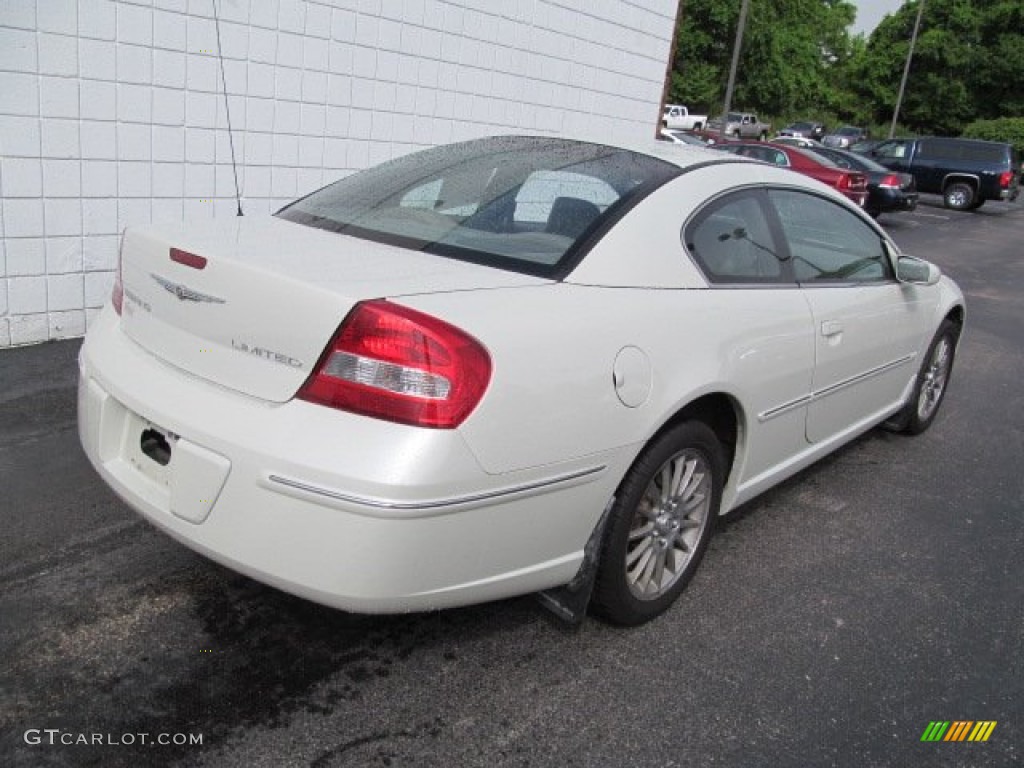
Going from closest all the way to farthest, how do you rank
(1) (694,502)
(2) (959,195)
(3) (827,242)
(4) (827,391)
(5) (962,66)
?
(1) (694,502) < (4) (827,391) < (3) (827,242) < (2) (959,195) < (5) (962,66)

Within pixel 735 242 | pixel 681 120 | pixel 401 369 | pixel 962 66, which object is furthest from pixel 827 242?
pixel 962 66

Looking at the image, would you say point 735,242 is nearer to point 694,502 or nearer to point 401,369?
point 694,502

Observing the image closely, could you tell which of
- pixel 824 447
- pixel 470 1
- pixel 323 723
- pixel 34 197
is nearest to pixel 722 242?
pixel 824 447

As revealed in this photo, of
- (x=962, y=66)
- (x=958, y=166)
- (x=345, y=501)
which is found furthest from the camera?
(x=962, y=66)

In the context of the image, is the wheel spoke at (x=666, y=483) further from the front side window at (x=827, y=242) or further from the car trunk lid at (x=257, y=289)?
the front side window at (x=827, y=242)

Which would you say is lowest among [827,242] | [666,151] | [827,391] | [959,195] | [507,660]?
[507,660]

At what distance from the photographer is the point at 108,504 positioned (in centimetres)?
347

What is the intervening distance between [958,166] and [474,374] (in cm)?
2372

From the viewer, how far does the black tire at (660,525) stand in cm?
264

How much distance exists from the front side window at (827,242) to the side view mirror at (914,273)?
0.04 m

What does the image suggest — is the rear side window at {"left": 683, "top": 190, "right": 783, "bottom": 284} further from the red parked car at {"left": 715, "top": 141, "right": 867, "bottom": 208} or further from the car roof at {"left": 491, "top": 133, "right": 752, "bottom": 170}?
the red parked car at {"left": 715, "top": 141, "right": 867, "bottom": 208}

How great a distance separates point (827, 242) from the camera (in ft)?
12.4

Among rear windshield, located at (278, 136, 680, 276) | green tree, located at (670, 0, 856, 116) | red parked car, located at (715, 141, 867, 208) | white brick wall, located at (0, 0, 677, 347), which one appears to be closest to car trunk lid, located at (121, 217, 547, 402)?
rear windshield, located at (278, 136, 680, 276)

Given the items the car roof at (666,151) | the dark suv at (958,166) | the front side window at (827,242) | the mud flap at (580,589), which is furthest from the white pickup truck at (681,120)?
the mud flap at (580,589)
